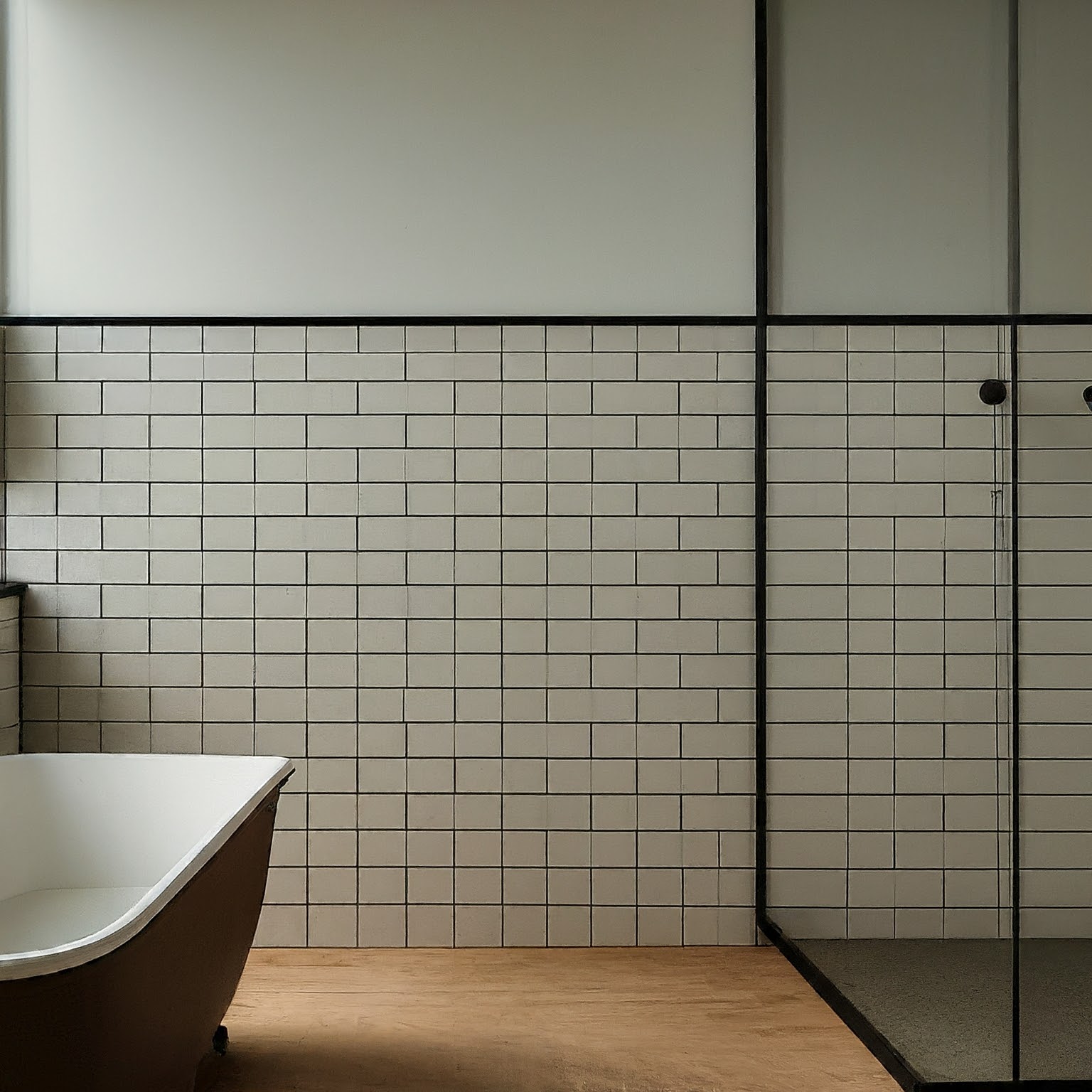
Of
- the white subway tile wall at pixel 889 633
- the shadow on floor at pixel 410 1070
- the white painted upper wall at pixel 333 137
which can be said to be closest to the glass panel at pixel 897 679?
the white subway tile wall at pixel 889 633

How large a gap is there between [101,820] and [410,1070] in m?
0.90

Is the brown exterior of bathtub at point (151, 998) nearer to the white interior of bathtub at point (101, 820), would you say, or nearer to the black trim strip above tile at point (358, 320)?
the white interior of bathtub at point (101, 820)

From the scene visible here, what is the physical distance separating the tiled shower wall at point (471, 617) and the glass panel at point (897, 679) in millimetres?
194

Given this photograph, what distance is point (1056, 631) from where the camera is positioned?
70.7 inches

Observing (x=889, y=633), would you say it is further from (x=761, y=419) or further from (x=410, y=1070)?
(x=410, y=1070)

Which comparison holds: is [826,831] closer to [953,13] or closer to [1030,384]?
[1030,384]

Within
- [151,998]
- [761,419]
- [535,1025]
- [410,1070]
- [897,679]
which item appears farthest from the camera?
[761,419]

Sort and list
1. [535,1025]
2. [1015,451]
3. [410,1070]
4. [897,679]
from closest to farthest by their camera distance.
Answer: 1. [1015,451]
2. [410,1070]
3. [897,679]
4. [535,1025]

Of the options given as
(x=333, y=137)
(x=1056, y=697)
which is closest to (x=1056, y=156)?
(x=1056, y=697)

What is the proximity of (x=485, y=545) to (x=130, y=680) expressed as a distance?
104 centimetres

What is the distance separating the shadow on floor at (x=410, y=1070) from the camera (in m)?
2.24

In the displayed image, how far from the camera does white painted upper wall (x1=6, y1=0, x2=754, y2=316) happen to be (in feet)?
9.80

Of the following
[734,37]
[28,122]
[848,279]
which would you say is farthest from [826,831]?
[28,122]

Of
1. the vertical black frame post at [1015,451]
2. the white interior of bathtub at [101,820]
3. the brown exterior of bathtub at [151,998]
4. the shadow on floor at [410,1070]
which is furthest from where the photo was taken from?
the white interior of bathtub at [101,820]
